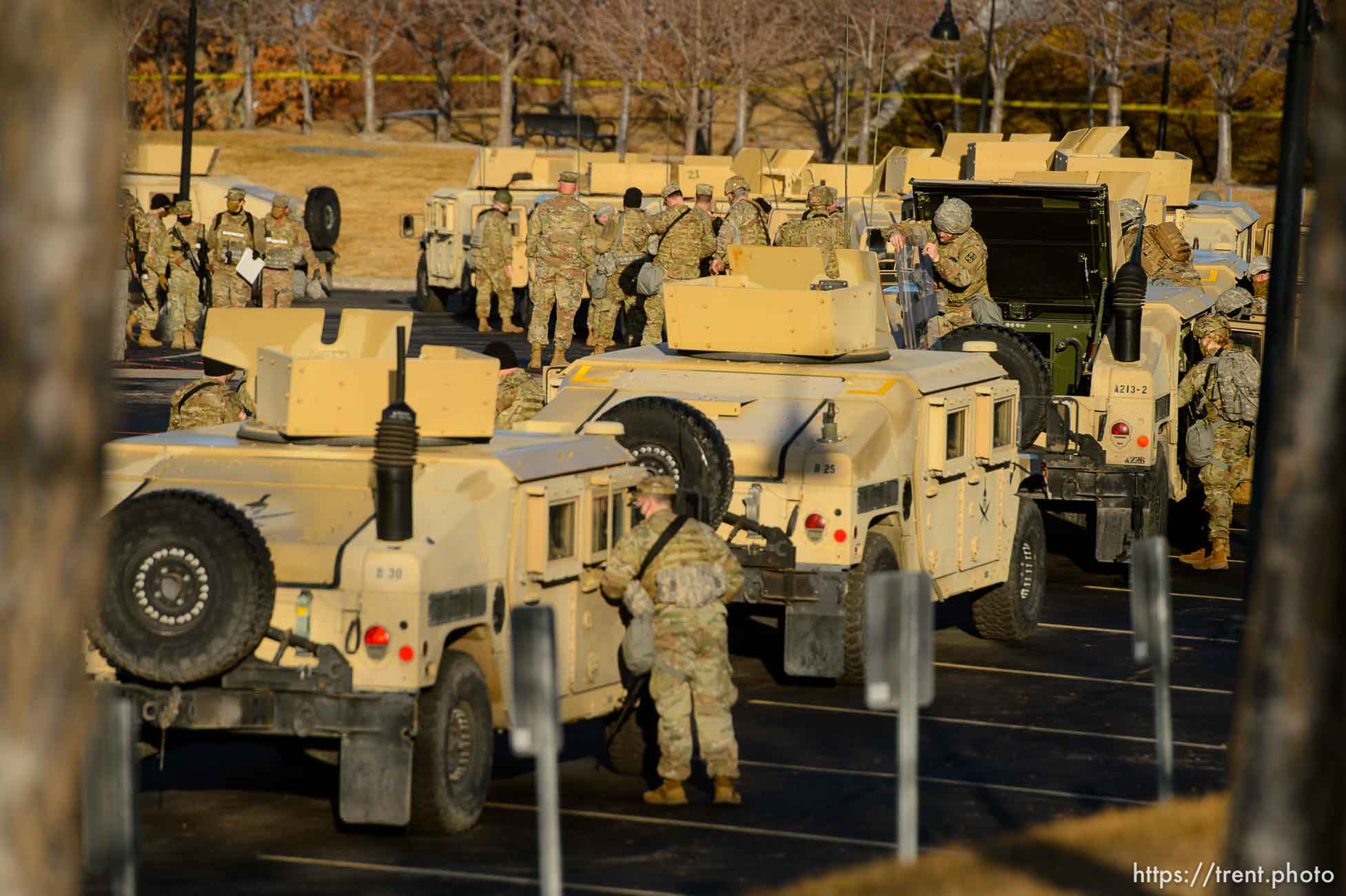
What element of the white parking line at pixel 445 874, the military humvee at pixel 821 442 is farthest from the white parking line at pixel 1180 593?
the white parking line at pixel 445 874

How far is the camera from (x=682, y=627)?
11211 mm

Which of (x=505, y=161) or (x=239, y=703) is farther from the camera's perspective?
(x=505, y=161)

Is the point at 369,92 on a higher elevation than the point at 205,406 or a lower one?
higher

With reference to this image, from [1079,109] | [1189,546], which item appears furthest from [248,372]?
[1079,109]

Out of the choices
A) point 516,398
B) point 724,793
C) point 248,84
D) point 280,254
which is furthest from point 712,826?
point 248,84

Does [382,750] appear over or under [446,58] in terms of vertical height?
under

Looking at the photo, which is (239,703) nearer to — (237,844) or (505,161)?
(237,844)

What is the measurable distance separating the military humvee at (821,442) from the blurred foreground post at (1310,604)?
6.04 m

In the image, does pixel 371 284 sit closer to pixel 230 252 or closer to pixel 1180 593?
pixel 230 252

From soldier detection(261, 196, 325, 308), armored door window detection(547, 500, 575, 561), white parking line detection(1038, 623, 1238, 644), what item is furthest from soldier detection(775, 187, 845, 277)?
armored door window detection(547, 500, 575, 561)

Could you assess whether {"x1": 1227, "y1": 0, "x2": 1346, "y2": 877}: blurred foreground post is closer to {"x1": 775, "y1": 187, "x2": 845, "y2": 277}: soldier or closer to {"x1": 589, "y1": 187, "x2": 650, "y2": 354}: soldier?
{"x1": 775, "y1": 187, "x2": 845, "y2": 277}: soldier

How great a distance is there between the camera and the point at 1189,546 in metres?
20.9

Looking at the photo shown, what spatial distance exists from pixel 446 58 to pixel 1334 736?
2724 inches

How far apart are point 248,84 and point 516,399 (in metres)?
59.6
